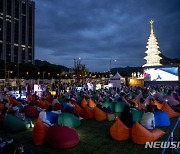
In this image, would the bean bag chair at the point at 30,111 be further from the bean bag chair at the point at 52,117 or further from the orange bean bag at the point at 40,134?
the orange bean bag at the point at 40,134

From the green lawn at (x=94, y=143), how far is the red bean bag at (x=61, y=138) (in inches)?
7.1

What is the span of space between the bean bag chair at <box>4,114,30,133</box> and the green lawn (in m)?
0.29

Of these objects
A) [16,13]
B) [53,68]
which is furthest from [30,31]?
[53,68]

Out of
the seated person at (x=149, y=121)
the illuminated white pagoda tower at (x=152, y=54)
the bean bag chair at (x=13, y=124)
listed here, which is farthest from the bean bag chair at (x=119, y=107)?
the illuminated white pagoda tower at (x=152, y=54)

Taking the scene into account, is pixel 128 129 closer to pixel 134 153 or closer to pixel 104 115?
pixel 134 153

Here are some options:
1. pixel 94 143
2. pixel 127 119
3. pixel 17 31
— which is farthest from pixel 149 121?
pixel 17 31

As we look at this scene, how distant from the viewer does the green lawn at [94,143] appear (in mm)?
8615

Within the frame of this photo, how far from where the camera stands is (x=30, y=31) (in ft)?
401

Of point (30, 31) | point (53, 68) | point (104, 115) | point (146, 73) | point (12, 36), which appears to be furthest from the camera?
point (30, 31)

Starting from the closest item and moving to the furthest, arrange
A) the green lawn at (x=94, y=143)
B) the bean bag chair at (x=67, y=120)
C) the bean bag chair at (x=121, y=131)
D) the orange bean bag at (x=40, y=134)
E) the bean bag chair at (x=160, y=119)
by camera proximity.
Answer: the green lawn at (x=94, y=143) < the orange bean bag at (x=40, y=134) < the bean bag chair at (x=121, y=131) < the bean bag chair at (x=67, y=120) < the bean bag chair at (x=160, y=119)

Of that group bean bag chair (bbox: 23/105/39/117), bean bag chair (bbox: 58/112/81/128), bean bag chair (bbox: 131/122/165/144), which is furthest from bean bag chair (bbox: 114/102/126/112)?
bean bag chair (bbox: 131/122/165/144)

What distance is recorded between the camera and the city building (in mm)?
105200

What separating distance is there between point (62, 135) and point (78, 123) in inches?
150

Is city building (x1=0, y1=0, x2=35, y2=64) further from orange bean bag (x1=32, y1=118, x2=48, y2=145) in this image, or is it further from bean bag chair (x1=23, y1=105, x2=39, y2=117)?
orange bean bag (x1=32, y1=118, x2=48, y2=145)
